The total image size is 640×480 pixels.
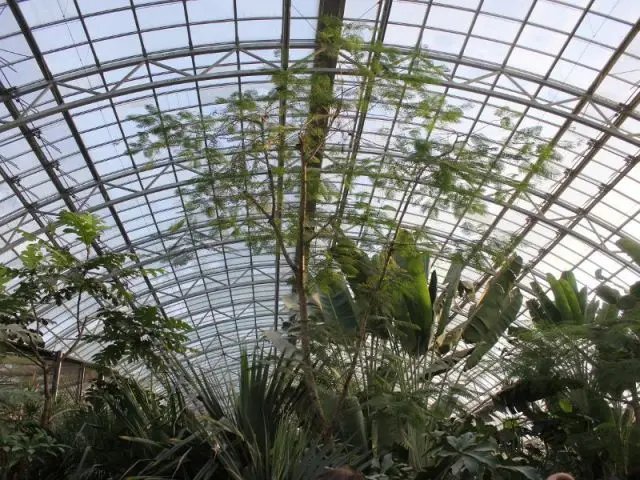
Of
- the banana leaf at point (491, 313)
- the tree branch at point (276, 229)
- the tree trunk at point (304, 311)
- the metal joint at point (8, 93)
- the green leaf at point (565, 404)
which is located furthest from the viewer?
the metal joint at point (8, 93)

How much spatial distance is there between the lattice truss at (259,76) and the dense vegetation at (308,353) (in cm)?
580

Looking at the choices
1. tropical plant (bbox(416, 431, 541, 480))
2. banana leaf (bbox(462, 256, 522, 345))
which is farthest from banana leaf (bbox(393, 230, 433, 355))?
tropical plant (bbox(416, 431, 541, 480))

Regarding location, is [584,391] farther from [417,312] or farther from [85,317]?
[85,317]

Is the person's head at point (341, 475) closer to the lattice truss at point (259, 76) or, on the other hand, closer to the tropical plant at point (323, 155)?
the tropical plant at point (323, 155)

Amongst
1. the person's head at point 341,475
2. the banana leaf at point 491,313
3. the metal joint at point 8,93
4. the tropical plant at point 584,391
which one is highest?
the metal joint at point 8,93

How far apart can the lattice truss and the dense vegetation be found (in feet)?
19.0

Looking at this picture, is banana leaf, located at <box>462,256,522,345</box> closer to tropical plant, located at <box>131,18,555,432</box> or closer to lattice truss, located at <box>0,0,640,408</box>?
lattice truss, located at <box>0,0,640,408</box>

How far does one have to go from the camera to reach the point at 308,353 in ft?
18.8

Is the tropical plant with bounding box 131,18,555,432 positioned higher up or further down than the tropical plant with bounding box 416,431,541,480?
higher up

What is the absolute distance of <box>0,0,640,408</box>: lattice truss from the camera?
15.2 metres

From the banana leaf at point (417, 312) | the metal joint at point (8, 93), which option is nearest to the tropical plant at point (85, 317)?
the banana leaf at point (417, 312)

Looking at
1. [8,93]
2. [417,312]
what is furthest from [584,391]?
[8,93]

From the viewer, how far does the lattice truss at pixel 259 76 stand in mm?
15242

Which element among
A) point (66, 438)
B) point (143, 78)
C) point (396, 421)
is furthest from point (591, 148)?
point (66, 438)
